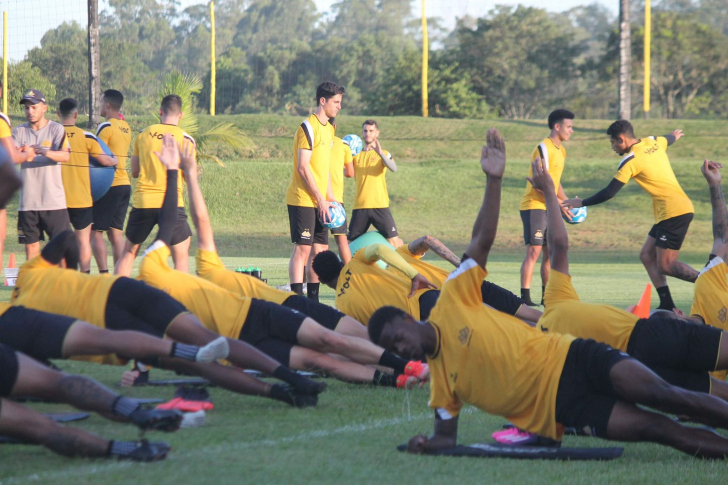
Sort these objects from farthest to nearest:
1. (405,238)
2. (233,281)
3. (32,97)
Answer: (405,238) < (32,97) < (233,281)

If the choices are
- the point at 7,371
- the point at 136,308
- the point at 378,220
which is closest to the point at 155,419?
the point at 7,371

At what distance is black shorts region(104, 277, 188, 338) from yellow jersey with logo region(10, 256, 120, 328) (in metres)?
0.04

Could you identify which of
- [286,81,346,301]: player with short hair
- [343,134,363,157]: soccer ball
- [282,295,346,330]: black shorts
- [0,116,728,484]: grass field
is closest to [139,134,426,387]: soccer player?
[0,116,728,484]: grass field

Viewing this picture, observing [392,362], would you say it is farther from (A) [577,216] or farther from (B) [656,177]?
(A) [577,216]

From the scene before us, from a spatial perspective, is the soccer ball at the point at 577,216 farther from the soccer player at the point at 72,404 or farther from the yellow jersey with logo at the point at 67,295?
the soccer player at the point at 72,404

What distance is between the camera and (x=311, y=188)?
1023 centimetres

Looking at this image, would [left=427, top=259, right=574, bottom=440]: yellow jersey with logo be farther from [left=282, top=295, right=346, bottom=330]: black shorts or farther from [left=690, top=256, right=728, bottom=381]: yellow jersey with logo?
[left=690, top=256, right=728, bottom=381]: yellow jersey with logo

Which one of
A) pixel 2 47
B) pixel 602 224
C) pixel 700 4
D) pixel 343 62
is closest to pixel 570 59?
pixel 343 62

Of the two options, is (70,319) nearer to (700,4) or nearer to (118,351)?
(118,351)

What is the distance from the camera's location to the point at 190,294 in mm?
5613

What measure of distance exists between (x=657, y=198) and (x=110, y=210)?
272 inches

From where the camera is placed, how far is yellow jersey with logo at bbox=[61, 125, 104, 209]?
10.8 metres

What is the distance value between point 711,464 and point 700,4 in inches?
3407

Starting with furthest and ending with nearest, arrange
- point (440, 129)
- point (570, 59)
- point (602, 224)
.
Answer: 1. point (570, 59)
2. point (440, 129)
3. point (602, 224)
